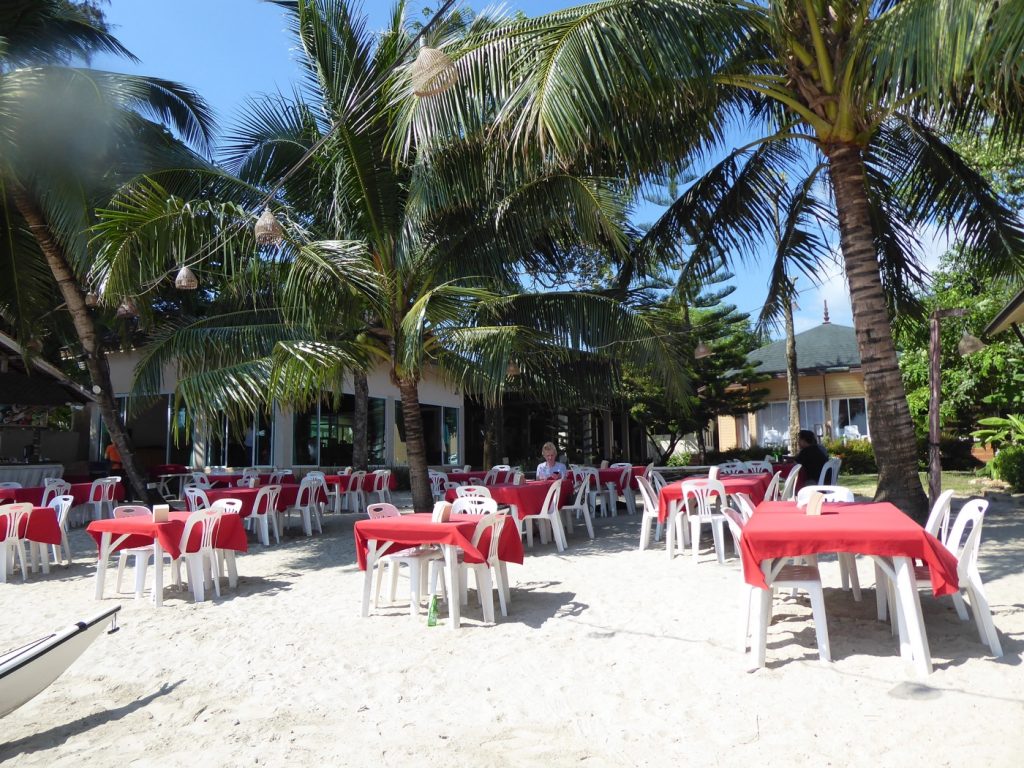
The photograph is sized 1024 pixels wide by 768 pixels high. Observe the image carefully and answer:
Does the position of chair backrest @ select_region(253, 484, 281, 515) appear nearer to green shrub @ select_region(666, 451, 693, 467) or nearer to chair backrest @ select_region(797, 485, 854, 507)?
chair backrest @ select_region(797, 485, 854, 507)

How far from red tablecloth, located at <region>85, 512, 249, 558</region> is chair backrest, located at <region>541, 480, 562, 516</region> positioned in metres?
3.46

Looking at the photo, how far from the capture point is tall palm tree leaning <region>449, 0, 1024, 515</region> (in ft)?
19.6

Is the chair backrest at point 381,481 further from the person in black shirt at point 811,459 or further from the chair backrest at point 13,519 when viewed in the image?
the person in black shirt at point 811,459

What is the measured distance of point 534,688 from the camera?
418 cm

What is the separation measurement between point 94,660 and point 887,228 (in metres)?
10.3

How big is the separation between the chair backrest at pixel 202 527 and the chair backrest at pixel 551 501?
371 cm

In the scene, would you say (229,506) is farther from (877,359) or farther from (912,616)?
(877,359)

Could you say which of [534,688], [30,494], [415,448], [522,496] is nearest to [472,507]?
[522,496]

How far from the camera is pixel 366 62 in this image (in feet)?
32.4

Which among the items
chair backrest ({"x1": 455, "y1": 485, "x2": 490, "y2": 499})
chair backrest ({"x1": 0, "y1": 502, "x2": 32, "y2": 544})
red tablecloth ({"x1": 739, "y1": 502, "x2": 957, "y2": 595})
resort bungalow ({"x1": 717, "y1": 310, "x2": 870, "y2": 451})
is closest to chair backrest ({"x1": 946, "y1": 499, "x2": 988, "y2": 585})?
red tablecloth ({"x1": 739, "y1": 502, "x2": 957, "y2": 595})

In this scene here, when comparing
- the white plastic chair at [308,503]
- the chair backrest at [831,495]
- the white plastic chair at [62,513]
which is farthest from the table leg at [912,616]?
the white plastic chair at [308,503]

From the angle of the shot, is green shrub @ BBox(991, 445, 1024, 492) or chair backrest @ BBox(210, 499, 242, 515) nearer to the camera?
chair backrest @ BBox(210, 499, 242, 515)

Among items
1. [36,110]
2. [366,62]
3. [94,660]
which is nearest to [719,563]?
[94,660]

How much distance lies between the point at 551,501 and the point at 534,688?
4.80 m
